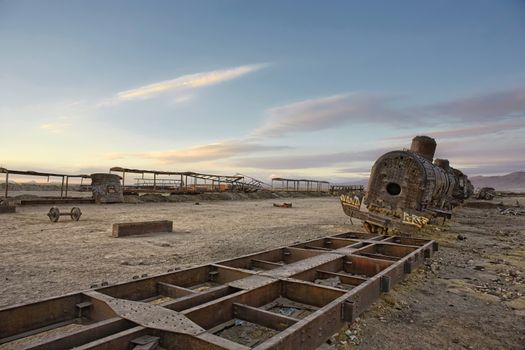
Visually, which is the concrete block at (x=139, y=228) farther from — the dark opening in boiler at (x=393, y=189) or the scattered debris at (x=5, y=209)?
the scattered debris at (x=5, y=209)

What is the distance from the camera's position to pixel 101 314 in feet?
10.9

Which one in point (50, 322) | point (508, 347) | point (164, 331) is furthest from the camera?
point (508, 347)

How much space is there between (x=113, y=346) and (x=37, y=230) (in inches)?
396

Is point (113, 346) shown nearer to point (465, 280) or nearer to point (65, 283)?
point (65, 283)

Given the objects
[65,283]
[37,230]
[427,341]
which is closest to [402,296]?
[427,341]

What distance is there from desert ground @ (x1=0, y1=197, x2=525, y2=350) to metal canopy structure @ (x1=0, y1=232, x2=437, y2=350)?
1.37 ft

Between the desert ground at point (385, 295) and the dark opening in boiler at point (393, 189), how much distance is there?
5.39 feet

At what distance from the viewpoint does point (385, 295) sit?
4891 millimetres

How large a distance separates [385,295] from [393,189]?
26.6 ft

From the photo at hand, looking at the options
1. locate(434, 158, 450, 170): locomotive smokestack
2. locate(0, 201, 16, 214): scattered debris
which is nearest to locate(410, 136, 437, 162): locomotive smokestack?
locate(434, 158, 450, 170): locomotive smokestack

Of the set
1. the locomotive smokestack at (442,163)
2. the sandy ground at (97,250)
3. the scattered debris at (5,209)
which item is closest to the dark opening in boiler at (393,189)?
the sandy ground at (97,250)

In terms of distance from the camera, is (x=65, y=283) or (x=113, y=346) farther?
(x=65, y=283)

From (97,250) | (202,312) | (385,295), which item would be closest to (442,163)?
(385,295)

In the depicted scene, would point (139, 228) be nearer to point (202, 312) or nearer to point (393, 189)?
point (202, 312)
